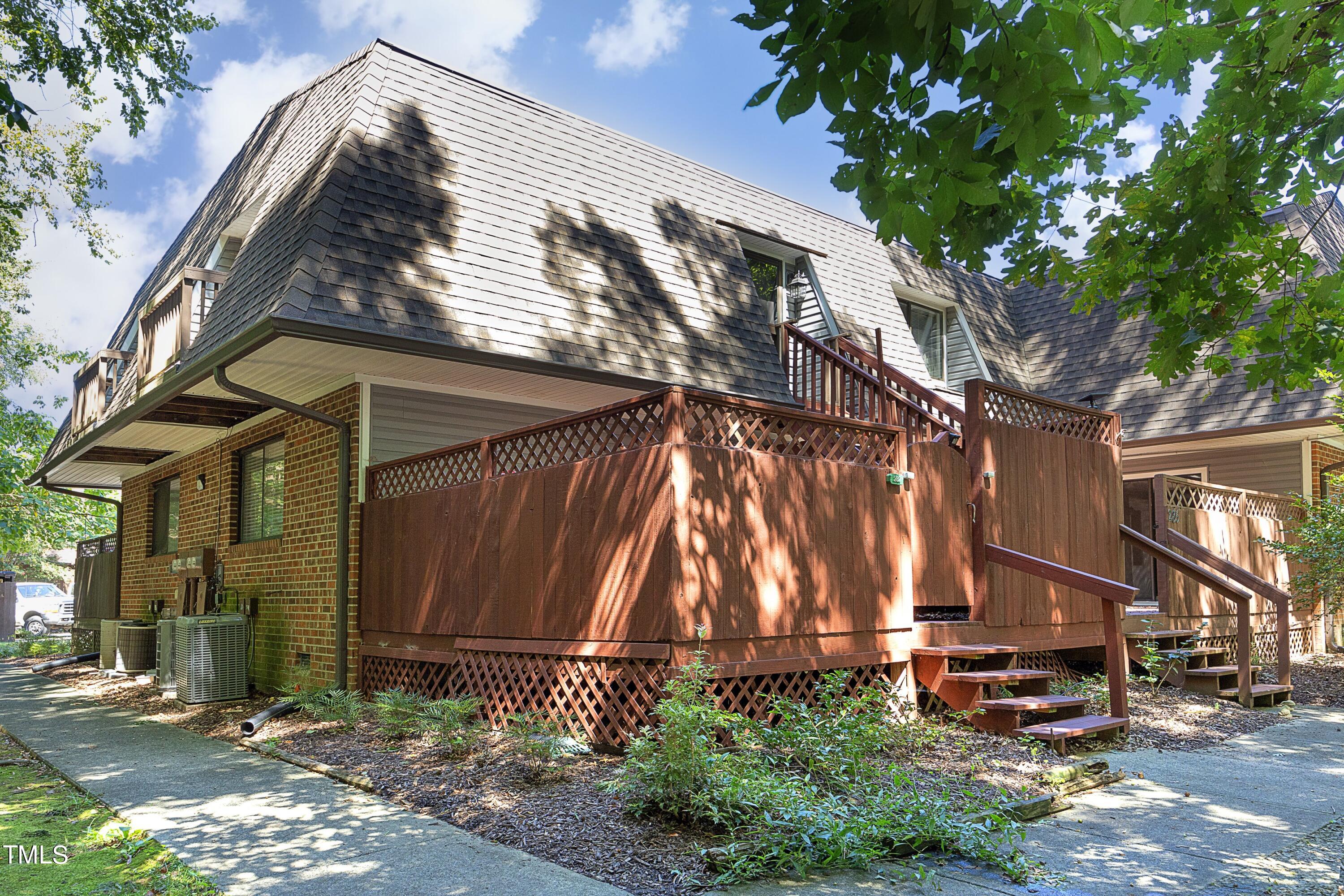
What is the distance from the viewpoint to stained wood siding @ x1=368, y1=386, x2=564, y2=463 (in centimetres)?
962

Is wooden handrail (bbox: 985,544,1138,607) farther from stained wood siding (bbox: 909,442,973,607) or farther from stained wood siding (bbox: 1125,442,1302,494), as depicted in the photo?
stained wood siding (bbox: 1125,442,1302,494)

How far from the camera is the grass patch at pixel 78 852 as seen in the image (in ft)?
13.9

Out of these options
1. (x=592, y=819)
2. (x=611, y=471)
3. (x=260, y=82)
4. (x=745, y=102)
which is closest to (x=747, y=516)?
(x=611, y=471)

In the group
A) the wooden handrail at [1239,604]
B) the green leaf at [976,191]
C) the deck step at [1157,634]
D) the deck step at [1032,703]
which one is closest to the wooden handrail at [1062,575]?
the deck step at [1032,703]

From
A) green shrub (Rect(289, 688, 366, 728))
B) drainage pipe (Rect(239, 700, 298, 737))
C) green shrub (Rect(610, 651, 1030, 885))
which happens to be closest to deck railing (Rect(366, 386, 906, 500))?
green shrub (Rect(610, 651, 1030, 885))

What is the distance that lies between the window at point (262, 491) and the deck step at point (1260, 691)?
10.0m

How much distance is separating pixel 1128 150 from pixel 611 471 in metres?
4.26

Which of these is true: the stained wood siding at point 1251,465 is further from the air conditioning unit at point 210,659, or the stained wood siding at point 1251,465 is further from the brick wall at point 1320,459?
the air conditioning unit at point 210,659

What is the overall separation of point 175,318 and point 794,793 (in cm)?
909

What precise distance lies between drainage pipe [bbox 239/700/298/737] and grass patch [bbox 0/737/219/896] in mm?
1733

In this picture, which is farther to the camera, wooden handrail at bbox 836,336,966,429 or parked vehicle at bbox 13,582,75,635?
parked vehicle at bbox 13,582,75,635

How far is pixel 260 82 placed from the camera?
350ft

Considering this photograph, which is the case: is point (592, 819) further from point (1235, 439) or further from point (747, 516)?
point (1235, 439)

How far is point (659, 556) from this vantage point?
6.24 m
